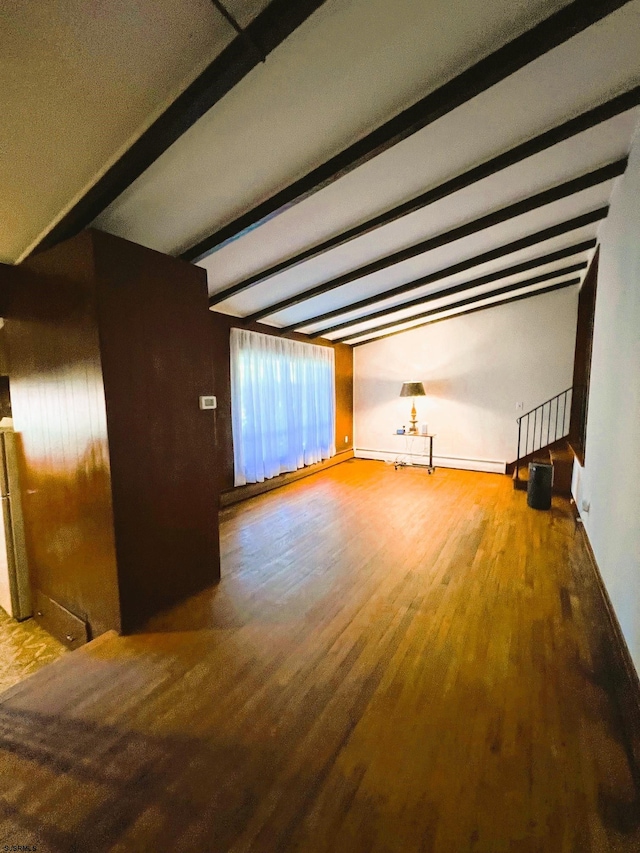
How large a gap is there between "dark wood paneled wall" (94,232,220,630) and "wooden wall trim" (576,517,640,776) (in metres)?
2.39

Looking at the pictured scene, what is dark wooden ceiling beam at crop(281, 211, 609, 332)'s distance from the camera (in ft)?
10.3

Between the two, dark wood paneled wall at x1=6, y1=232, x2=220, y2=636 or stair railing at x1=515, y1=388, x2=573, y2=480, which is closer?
dark wood paneled wall at x1=6, y1=232, x2=220, y2=636

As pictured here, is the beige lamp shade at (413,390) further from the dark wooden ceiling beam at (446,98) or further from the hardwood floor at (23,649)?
the hardwood floor at (23,649)

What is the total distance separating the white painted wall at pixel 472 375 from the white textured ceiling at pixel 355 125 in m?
2.44

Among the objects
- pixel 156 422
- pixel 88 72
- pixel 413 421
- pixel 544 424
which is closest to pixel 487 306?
pixel 544 424

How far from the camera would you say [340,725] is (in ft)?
4.74

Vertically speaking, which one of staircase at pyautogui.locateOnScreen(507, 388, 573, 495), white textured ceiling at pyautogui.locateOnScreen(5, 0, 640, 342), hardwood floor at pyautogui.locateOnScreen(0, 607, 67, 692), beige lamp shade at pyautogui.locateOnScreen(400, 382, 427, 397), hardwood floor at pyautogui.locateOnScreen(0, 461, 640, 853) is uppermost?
white textured ceiling at pyautogui.locateOnScreen(5, 0, 640, 342)

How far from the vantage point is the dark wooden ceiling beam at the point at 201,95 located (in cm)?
117

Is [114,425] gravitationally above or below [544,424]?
above

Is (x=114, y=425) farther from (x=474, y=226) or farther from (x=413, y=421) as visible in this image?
(x=413, y=421)

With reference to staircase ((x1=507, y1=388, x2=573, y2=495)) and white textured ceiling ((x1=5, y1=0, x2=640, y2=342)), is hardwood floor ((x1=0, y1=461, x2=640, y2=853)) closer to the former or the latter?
staircase ((x1=507, y1=388, x2=573, y2=495))

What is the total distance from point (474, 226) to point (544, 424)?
3646mm

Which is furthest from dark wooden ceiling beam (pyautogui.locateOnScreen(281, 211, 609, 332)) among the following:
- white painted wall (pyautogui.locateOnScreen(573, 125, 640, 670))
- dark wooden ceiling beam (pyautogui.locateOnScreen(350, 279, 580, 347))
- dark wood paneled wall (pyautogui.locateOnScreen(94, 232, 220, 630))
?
dark wood paneled wall (pyautogui.locateOnScreen(94, 232, 220, 630))

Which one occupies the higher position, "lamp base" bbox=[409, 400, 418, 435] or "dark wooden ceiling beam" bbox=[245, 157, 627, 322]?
"dark wooden ceiling beam" bbox=[245, 157, 627, 322]
